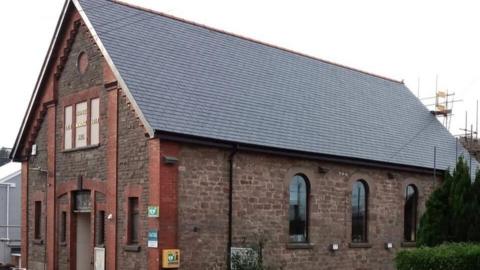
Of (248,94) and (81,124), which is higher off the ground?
(248,94)

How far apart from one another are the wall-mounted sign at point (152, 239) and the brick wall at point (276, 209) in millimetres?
811

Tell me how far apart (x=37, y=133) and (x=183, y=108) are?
27.2ft

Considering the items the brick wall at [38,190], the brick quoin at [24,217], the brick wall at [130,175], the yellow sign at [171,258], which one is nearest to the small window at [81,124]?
the brick wall at [130,175]

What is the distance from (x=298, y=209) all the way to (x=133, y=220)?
6.24 meters

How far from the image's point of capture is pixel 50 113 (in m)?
25.3

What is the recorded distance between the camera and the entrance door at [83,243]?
23453 millimetres

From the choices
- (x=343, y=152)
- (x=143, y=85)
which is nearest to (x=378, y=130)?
(x=343, y=152)

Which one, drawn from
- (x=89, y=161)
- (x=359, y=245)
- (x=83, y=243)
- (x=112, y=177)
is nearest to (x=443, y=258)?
(x=359, y=245)

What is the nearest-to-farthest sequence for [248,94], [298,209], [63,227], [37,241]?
[298,209], [63,227], [248,94], [37,241]

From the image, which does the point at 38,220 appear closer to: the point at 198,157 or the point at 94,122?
the point at 94,122

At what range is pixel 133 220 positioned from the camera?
2086 cm

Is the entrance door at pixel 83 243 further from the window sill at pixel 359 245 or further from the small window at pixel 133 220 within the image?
the window sill at pixel 359 245

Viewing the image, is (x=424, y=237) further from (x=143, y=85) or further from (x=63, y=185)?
(x=63, y=185)

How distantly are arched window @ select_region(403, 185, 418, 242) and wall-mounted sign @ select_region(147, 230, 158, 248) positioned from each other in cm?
1345
